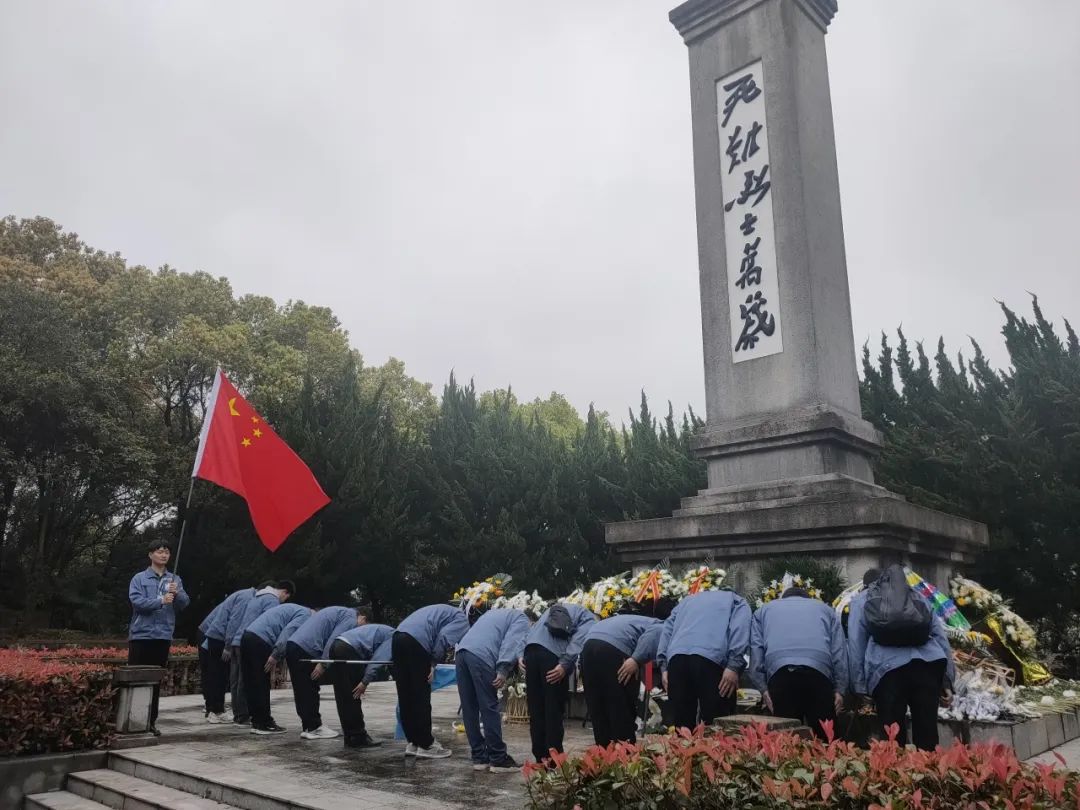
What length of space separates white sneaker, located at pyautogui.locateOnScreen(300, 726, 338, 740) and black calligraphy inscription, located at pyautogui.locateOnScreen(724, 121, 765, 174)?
7.05 meters

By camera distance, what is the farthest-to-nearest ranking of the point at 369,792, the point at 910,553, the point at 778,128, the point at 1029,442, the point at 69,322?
the point at 69,322 → the point at 1029,442 → the point at 778,128 → the point at 910,553 → the point at 369,792

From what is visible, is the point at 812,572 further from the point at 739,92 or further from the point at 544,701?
the point at 739,92

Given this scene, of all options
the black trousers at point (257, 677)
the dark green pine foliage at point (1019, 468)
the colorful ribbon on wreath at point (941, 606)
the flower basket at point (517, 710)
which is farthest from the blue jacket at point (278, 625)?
the dark green pine foliage at point (1019, 468)

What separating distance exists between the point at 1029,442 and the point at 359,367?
21485mm

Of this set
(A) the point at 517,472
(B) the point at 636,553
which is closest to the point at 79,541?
(A) the point at 517,472

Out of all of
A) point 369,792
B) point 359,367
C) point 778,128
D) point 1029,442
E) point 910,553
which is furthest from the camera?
point 359,367

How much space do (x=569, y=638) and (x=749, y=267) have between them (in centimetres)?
480

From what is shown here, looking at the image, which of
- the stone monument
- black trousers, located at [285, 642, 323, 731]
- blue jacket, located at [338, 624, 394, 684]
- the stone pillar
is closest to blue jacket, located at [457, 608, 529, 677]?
blue jacket, located at [338, 624, 394, 684]

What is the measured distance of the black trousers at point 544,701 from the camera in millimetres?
5833

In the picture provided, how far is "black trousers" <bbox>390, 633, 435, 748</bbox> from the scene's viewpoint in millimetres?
6633

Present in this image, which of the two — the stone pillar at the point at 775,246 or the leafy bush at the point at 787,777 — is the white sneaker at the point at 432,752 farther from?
the stone pillar at the point at 775,246

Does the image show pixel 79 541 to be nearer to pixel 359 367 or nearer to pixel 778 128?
pixel 359 367

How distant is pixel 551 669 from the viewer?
5.92 metres

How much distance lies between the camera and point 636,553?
8.44m
